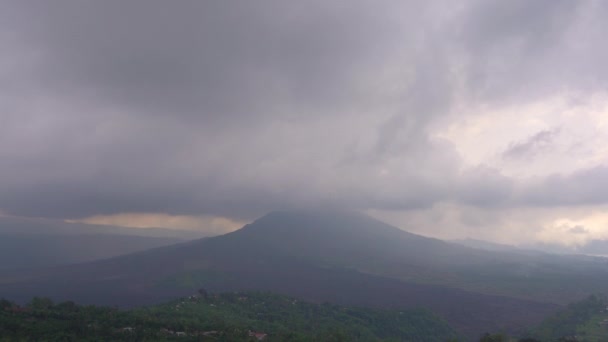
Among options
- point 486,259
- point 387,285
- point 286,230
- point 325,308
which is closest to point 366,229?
point 286,230

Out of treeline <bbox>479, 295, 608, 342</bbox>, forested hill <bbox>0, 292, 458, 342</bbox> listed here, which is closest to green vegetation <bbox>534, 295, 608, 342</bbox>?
treeline <bbox>479, 295, 608, 342</bbox>

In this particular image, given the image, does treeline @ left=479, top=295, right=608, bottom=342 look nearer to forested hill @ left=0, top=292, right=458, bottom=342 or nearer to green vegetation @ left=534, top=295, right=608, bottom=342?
green vegetation @ left=534, top=295, right=608, bottom=342

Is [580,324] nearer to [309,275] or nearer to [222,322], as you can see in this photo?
[222,322]

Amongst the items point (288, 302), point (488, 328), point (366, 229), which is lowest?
point (488, 328)

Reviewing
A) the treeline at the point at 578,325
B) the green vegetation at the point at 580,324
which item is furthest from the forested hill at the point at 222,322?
the green vegetation at the point at 580,324

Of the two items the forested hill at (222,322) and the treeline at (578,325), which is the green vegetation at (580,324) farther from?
the forested hill at (222,322)

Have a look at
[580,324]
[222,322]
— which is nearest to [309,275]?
[580,324]

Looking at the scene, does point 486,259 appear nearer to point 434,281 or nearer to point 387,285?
point 434,281
